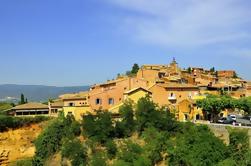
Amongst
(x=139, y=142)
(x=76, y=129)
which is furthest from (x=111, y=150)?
(x=76, y=129)

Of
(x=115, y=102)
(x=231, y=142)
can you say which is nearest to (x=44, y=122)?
(x=115, y=102)

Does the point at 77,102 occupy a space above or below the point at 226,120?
above

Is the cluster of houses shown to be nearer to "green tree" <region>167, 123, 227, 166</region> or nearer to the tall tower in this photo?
the tall tower

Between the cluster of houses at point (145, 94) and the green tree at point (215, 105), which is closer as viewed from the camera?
the green tree at point (215, 105)

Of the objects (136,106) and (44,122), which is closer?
(136,106)

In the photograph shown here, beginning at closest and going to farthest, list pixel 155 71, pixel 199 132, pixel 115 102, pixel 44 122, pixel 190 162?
pixel 190 162
pixel 199 132
pixel 115 102
pixel 44 122
pixel 155 71

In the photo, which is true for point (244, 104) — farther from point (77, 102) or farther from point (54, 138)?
point (77, 102)

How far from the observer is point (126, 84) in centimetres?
5484

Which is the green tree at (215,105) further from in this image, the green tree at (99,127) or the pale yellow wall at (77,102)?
the pale yellow wall at (77,102)

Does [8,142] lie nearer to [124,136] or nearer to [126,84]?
[126,84]

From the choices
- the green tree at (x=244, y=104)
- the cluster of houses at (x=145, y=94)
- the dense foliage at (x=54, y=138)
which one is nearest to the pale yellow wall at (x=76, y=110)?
the cluster of houses at (x=145, y=94)

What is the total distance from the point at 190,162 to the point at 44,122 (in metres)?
29.0

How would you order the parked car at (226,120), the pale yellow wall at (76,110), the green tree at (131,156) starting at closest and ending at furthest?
the green tree at (131,156), the parked car at (226,120), the pale yellow wall at (76,110)

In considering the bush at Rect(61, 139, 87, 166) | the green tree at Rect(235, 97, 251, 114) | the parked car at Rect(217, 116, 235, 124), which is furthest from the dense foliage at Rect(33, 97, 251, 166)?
the parked car at Rect(217, 116, 235, 124)
